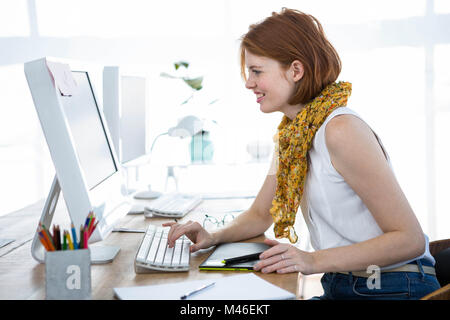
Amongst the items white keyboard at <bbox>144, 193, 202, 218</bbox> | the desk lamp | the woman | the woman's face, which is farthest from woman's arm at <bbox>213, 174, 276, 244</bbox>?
the desk lamp

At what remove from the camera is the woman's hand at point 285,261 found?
0.97 meters

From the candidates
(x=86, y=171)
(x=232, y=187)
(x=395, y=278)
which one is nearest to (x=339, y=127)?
(x=395, y=278)

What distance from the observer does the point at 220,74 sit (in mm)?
3547

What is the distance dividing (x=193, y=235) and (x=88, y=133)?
0.35 meters

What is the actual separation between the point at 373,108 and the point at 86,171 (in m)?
2.87

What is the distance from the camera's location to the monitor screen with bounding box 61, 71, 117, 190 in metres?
1.03

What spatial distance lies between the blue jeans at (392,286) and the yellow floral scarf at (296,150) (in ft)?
0.69

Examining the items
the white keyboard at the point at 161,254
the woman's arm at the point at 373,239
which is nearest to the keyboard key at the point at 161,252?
the white keyboard at the point at 161,254

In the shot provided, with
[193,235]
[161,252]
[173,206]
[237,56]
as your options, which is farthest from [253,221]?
[237,56]

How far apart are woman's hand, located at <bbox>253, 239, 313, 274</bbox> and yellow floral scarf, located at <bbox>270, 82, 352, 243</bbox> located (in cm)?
21

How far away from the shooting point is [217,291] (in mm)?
852

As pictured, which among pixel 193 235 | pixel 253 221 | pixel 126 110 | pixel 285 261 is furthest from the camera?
pixel 126 110

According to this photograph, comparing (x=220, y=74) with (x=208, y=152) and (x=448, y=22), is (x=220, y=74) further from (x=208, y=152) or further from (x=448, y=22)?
(x=448, y=22)

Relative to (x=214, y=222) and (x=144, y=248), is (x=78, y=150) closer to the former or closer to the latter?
(x=144, y=248)
